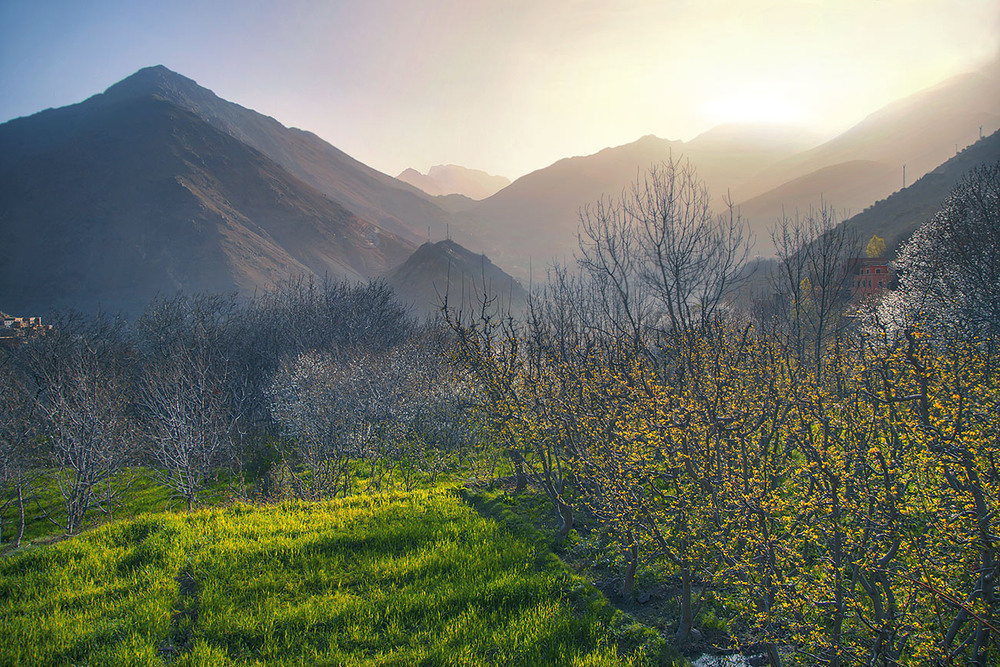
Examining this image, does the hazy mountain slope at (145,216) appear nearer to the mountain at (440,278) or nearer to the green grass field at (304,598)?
the mountain at (440,278)

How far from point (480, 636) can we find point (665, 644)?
8.89 ft

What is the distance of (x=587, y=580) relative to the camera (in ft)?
29.9

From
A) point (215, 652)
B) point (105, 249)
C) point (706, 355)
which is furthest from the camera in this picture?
point (105, 249)

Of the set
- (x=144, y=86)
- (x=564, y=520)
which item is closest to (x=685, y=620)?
(x=564, y=520)

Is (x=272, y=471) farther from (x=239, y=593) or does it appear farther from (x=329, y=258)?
(x=329, y=258)

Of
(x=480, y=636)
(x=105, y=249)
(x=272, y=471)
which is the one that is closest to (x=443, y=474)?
(x=272, y=471)

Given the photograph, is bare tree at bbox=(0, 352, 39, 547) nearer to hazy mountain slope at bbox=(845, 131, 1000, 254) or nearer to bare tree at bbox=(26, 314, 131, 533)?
bare tree at bbox=(26, 314, 131, 533)

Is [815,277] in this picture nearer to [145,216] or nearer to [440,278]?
[440,278]

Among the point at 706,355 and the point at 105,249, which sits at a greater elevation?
the point at 105,249

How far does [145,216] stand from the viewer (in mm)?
108625

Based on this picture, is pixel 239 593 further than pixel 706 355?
No

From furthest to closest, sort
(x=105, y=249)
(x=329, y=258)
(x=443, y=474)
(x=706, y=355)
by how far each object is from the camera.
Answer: (x=329, y=258), (x=105, y=249), (x=443, y=474), (x=706, y=355)

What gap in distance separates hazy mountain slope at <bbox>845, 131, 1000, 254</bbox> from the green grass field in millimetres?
84914

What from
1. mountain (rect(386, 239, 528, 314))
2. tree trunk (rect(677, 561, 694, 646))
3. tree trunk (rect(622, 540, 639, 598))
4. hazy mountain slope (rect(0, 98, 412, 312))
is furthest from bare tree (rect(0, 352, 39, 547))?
mountain (rect(386, 239, 528, 314))
